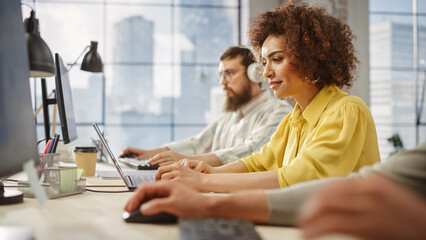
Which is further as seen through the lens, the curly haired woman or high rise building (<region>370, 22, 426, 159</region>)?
high rise building (<region>370, 22, 426, 159</region>)

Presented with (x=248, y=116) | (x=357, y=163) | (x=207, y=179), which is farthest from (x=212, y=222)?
(x=248, y=116)

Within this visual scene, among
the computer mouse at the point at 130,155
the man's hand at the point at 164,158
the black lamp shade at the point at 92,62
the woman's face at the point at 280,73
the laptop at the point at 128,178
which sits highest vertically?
the black lamp shade at the point at 92,62

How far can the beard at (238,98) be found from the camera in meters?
2.58

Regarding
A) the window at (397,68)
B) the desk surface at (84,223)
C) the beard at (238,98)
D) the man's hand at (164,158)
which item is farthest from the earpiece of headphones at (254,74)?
the window at (397,68)

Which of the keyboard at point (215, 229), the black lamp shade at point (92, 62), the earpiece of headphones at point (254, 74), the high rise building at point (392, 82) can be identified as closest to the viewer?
the keyboard at point (215, 229)

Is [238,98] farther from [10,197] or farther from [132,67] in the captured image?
[132,67]

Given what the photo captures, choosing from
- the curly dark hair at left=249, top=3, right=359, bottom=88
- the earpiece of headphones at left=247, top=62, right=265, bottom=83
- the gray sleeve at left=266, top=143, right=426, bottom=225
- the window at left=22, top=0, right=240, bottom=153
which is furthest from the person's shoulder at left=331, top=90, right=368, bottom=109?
the window at left=22, top=0, right=240, bottom=153

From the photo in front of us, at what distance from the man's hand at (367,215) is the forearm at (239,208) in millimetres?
246

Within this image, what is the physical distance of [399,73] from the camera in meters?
4.88

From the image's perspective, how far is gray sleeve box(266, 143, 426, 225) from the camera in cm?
60

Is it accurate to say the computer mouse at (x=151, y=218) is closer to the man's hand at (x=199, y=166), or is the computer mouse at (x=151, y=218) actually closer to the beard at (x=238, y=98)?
the man's hand at (x=199, y=166)

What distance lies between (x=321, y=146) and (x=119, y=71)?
4048 millimetres

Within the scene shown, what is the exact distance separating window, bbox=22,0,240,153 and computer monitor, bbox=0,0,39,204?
3.94 metres

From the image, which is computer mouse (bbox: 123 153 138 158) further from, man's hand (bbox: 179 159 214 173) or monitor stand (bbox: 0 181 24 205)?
monitor stand (bbox: 0 181 24 205)
